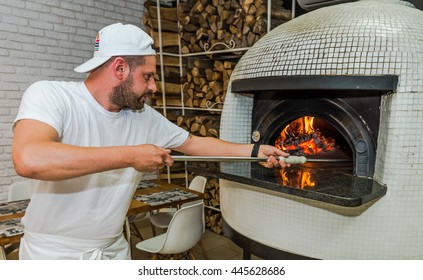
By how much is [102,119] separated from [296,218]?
107cm

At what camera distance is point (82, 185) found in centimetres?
132

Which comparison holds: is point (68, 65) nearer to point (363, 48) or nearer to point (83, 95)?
point (83, 95)

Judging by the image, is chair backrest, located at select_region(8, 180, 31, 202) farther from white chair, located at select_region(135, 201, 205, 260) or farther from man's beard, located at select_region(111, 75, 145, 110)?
man's beard, located at select_region(111, 75, 145, 110)

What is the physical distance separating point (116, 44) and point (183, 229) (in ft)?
4.46

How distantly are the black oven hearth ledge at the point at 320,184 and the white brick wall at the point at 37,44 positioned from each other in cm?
230

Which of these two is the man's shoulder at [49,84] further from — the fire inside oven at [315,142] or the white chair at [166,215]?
the white chair at [166,215]

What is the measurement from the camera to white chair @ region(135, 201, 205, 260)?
2.15 m

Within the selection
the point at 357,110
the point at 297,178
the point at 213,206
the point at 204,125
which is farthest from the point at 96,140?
the point at 213,206

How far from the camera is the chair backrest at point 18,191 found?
8.84ft

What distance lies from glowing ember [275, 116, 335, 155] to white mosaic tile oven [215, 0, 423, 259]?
0.72 feet

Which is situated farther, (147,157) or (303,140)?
(303,140)

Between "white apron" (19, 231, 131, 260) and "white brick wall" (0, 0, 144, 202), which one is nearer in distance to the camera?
"white apron" (19, 231, 131, 260)

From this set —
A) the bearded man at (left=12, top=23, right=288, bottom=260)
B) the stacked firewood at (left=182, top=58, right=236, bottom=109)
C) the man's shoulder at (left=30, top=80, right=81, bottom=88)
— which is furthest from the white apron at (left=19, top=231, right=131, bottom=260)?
the stacked firewood at (left=182, top=58, right=236, bottom=109)

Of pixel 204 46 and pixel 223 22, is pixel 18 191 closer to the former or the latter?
pixel 204 46
